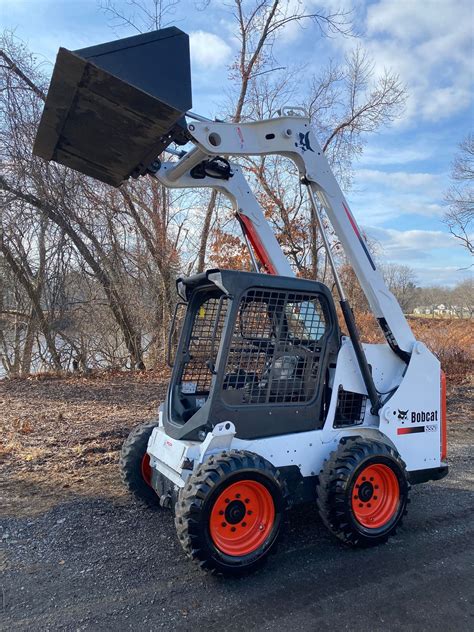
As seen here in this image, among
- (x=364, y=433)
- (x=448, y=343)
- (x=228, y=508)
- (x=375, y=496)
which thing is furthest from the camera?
(x=448, y=343)

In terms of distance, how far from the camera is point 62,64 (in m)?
3.00

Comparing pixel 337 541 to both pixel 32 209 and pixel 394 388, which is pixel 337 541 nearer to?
pixel 394 388

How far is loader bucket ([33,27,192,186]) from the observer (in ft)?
10.2

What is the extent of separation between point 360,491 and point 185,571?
1.35m

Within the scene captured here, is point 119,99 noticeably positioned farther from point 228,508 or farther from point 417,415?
point 417,415

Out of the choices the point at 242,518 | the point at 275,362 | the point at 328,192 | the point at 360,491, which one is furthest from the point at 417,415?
the point at 328,192

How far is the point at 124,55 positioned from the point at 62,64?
40 centimetres

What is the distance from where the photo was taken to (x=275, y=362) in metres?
3.74

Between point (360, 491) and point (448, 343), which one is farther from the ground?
point (448, 343)

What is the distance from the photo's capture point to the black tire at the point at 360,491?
11.5 feet

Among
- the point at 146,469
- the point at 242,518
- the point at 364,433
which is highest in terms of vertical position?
the point at 364,433

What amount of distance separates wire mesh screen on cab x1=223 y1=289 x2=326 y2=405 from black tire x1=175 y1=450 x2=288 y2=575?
0.53 m

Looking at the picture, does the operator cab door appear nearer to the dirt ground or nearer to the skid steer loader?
the skid steer loader

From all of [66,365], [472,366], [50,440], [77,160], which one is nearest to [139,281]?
[66,365]
